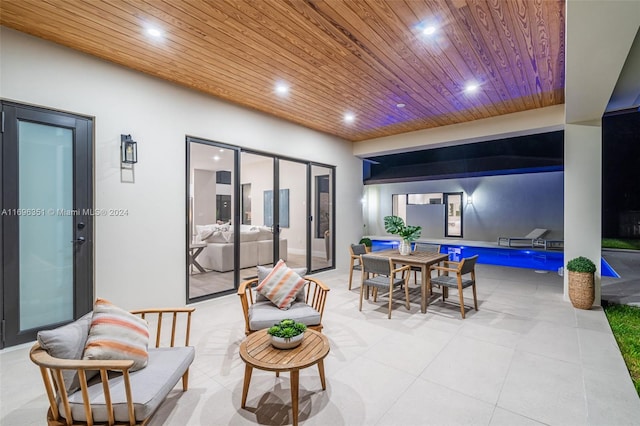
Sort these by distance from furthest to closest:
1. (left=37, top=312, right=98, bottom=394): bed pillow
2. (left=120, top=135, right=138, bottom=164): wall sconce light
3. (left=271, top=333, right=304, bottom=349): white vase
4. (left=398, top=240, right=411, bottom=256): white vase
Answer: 1. (left=398, top=240, right=411, bottom=256): white vase
2. (left=120, top=135, right=138, bottom=164): wall sconce light
3. (left=271, top=333, right=304, bottom=349): white vase
4. (left=37, top=312, right=98, bottom=394): bed pillow

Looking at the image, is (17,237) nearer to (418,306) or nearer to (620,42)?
(418,306)

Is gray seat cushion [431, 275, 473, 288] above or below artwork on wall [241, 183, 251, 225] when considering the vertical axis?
below

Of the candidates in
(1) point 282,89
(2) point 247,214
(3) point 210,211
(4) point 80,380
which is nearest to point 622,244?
(2) point 247,214

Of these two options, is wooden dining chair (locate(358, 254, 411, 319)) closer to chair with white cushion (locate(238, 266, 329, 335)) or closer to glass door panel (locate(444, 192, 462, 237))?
chair with white cushion (locate(238, 266, 329, 335))

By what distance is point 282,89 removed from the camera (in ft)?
13.8

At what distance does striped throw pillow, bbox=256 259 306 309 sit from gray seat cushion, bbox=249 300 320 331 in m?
0.08

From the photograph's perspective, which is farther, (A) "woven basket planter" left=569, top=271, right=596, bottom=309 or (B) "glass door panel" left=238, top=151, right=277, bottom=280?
(B) "glass door panel" left=238, top=151, right=277, bottom=280

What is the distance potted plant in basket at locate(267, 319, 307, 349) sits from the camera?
6.54 ft

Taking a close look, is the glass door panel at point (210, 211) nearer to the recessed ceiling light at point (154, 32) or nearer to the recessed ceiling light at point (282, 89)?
the recessed ceiling light at point (282, 89)

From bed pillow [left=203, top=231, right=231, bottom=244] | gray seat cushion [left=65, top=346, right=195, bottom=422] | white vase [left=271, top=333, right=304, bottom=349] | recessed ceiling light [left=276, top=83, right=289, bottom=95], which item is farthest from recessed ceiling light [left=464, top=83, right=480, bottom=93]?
gray seat cushion [left=65, top=346, right=195, bottom=422]

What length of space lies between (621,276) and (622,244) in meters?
7.62

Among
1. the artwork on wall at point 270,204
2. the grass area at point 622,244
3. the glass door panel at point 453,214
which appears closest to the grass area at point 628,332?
the artwork on wall at point 270,204

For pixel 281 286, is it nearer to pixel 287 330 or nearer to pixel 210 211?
pixel 287 330

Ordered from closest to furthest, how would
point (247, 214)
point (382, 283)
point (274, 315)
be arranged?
point (274, 315), point (382, 283), point (247, 214)
